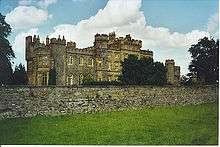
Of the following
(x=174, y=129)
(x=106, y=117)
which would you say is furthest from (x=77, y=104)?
(x=174, y=129)

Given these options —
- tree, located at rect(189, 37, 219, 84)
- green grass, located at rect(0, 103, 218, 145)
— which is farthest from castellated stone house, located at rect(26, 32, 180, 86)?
green grass, located at rect(0, 103, 218, 145)

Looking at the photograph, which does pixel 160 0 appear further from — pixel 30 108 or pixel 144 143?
pixel 30 108

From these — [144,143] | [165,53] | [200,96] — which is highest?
[165,53]

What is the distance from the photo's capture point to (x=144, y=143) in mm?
9430

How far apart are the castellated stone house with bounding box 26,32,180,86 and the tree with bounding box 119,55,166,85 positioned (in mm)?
144

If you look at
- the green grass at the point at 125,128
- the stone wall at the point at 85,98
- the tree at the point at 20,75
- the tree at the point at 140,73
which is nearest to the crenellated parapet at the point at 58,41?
the tree at the point at 20,75

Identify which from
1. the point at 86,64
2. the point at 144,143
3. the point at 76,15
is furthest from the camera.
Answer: the point at 86,64

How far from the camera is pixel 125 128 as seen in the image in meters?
10.2

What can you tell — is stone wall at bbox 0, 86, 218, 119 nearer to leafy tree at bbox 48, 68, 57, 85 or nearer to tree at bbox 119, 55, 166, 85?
tree at bbox 119, 55, 166, 85

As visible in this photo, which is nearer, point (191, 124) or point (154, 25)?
point (191, 124)

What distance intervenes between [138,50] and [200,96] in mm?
1590

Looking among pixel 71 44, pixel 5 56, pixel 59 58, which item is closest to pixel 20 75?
pixel 5 56

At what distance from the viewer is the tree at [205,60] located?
10.0m

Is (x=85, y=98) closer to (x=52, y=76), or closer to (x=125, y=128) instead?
(x=52, y=76)
